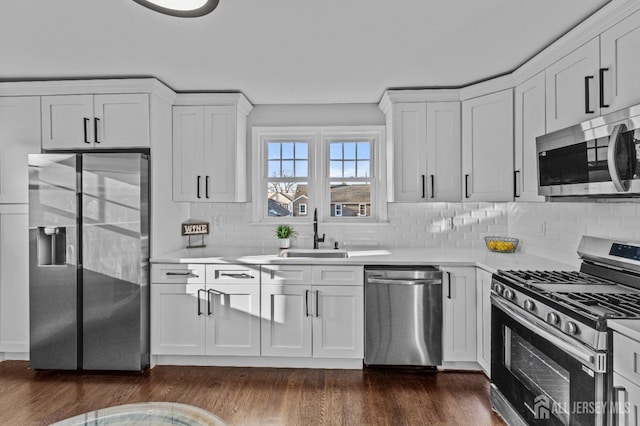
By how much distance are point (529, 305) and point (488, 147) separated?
5.35 ft

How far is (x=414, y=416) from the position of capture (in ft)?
8.14

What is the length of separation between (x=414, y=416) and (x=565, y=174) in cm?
172

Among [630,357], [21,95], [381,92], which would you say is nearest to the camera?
[630,357]

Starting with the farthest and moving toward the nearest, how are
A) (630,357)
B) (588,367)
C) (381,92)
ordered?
(381,92) < (588,367) < (630,357)

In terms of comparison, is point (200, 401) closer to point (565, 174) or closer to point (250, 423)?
point (250, 423)

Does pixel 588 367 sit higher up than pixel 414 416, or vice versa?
pixel 588 367

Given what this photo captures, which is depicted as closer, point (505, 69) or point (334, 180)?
point (505, 69)

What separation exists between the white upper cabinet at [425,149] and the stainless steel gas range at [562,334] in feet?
3.87

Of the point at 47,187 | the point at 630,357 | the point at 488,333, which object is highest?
the point at 47,187

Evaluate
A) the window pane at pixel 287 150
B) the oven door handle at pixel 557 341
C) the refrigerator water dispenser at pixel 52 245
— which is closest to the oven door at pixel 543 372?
the oven door handle at pixel 557 341

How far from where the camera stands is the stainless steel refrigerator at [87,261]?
3.02 m

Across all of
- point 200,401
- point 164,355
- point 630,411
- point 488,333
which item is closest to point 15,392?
point 164,355

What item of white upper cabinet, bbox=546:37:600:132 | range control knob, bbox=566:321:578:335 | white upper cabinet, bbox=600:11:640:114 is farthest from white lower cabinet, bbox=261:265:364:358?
A: white upper cabinet, bbox=600:11:640:114

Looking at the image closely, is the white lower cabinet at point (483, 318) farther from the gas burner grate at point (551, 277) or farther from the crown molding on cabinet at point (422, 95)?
the crown molding on cabinet at point (422, 95)
